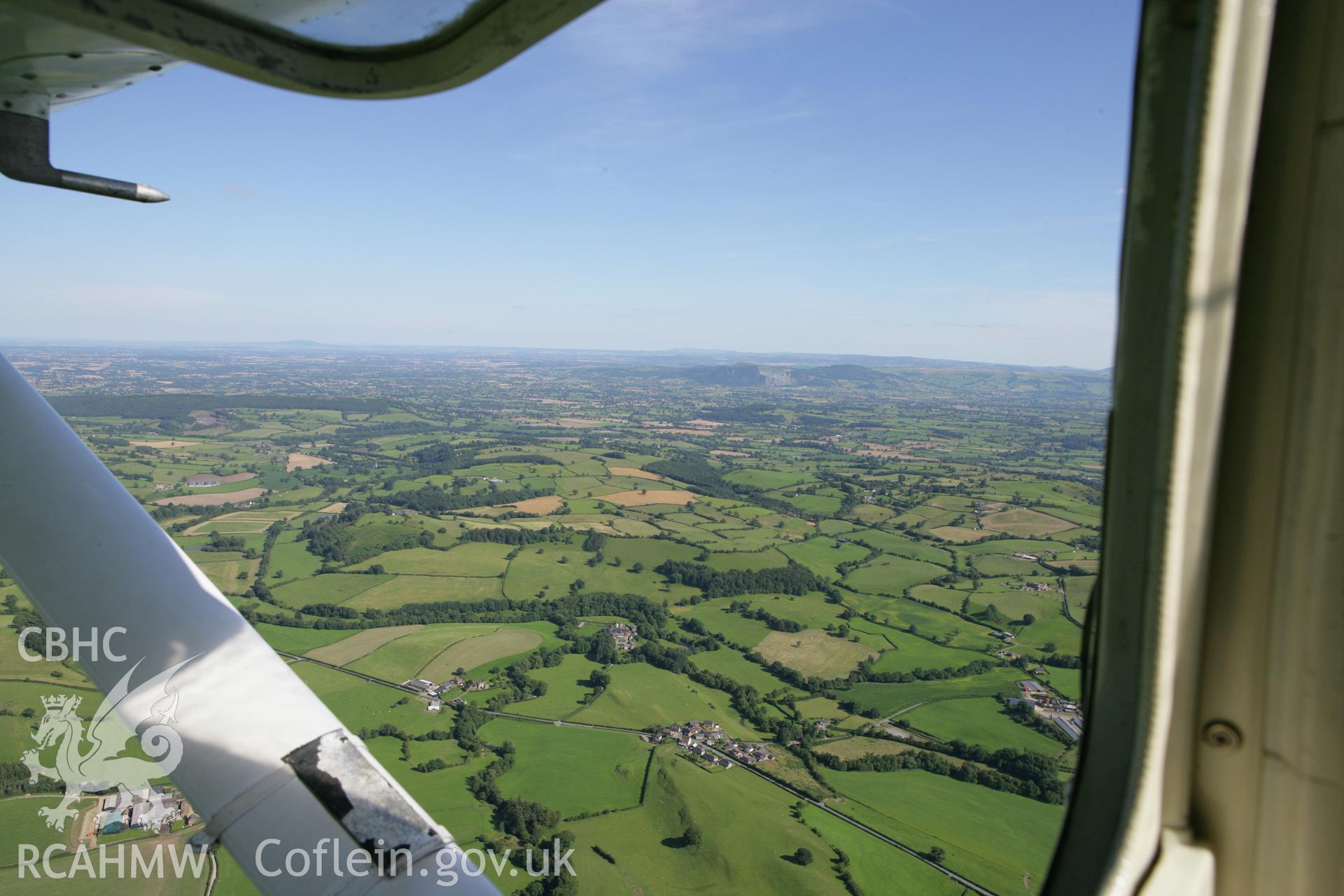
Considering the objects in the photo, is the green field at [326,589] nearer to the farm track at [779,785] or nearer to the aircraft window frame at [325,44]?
the farm track at [779,785]

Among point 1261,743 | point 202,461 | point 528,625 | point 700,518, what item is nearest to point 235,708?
point 1261,743

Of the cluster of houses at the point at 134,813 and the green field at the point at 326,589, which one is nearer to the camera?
the cluster of houses at the point at 134,813

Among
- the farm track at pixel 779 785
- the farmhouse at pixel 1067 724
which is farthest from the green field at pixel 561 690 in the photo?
the farmhouse at pixel 1067 724

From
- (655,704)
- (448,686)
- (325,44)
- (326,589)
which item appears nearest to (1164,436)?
(325,44)

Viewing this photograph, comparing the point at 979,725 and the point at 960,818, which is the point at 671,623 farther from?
the point at 960,818

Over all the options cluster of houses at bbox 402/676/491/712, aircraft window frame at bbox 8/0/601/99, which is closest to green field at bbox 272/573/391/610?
cluster of houses at bbox 402/676/491/712
